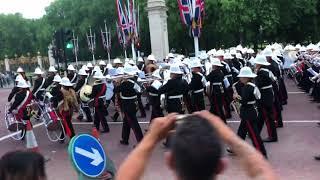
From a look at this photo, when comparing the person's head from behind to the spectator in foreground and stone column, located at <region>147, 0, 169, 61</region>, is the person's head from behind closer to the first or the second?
the spectator in foreground

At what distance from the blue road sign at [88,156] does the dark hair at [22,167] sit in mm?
4291

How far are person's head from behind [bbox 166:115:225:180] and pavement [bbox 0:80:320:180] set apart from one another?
5.32 m

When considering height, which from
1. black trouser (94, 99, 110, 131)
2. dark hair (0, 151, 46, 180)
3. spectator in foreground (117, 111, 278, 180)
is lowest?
black trouser (94, 99, 110, 131)

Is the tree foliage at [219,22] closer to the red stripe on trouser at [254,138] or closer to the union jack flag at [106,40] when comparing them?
the union jack flag at [106,40]

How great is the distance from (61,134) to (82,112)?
145 inches

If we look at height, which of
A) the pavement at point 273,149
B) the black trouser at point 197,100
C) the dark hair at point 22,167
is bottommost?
the pavement at point 273,149

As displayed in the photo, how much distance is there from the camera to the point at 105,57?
194ft

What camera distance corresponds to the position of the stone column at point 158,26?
98.2ft

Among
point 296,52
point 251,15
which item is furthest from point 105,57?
point 296,52

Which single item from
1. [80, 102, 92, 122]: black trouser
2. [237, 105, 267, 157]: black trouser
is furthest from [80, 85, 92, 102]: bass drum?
[237, 105, 267, 157]: black trouser

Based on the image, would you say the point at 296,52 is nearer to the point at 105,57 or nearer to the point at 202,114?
the point at 202,114

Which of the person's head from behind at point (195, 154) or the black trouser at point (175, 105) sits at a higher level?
the person's head from behind at point (195, 154)

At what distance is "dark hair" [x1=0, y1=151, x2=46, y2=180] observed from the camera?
289 cm

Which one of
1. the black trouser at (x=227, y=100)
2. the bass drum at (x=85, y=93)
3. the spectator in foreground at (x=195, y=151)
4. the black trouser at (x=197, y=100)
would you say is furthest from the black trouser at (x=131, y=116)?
the spectator in foreground at (x=195, y=151)
